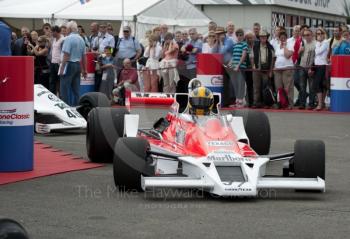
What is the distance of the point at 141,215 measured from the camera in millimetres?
A: 7480

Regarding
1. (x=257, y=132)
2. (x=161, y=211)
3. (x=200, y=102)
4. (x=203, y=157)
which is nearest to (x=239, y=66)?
(x=257, y=132)

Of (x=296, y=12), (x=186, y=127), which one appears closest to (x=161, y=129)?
(x=186, y=127)

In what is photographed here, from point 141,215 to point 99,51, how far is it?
46.2 ft

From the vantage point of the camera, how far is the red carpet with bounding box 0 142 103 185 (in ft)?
32.0

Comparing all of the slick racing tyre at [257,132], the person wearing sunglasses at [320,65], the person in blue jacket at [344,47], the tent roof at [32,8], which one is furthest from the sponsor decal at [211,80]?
the tent roof at [32,8]

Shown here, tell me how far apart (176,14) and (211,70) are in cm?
884

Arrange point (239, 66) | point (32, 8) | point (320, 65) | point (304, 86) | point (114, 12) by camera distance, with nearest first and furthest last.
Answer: point (320, 65) < point (304, 86) < point (239, 66) < point (114, 12) < point (32, 8)

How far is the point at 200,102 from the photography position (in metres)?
9.60

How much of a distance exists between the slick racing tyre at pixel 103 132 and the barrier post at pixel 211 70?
867 cm

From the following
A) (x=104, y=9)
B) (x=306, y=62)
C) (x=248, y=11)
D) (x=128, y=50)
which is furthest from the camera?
(x=248, y=11)

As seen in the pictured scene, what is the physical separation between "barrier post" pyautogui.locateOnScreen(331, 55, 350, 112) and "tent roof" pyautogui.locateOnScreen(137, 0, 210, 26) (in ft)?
31.0

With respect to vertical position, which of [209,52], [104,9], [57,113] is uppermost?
[104,9]

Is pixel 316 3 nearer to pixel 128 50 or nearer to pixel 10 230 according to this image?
pixel 128 50

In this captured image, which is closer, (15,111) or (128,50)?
(15,111)
